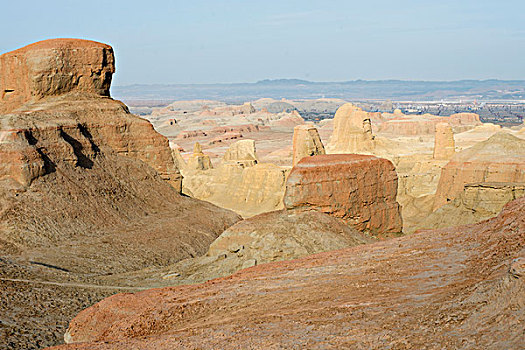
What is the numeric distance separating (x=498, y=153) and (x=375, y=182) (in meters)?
15.0

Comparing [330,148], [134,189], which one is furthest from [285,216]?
[330,148]

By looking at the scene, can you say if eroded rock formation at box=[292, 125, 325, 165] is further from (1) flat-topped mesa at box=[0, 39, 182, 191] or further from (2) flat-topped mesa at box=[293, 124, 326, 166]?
(1) flat-topped mesa at box=[0, 39, 182, 191]

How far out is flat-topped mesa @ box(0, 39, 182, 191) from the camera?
2748 cm

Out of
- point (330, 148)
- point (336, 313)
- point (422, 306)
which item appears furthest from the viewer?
point (330, 148)

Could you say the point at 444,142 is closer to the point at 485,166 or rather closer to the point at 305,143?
the point at 305,143

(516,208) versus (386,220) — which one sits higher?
(516,208)

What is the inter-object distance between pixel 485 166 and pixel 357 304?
25988 millimetres

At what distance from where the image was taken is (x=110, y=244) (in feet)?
77.1

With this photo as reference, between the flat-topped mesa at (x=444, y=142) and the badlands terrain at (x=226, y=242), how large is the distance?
4.32m

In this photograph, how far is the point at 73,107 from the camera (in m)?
30.7

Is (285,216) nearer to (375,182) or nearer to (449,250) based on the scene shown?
(375,182)

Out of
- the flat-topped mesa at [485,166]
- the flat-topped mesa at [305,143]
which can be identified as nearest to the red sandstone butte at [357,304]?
the flat-topped mesa at [485,166]

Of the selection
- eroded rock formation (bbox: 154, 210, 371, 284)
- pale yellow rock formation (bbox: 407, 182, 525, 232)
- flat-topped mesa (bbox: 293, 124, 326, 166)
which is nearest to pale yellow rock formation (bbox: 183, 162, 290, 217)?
flat-topped mesa (bbox: 293, 124, 326, 166)

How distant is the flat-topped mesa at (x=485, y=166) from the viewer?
32312mm
